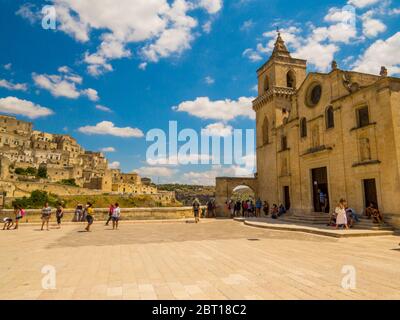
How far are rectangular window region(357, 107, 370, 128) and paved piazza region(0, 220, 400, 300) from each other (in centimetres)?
873

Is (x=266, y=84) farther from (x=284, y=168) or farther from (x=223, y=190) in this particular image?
(x=223, y=190)

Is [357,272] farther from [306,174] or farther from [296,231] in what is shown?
[306,174]

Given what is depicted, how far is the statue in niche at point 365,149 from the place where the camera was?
16992 mm

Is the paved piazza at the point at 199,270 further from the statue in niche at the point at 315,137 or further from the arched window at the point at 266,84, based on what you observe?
the arched window at the point at 266,84

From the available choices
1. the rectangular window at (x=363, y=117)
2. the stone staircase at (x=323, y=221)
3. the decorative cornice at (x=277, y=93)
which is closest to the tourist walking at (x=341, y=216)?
the stone staircase at (x=323, y=221)

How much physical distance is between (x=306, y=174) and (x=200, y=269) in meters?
18.2

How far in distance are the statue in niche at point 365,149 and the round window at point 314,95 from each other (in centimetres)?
587

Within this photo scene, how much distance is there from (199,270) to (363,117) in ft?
51.9

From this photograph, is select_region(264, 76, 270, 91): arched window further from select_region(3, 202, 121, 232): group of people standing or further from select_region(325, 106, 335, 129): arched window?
select_region(3, 202, 121, 232): group of people standing

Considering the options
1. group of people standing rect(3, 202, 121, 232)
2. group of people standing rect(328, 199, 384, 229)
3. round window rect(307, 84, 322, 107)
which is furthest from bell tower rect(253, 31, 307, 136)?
group of people standing rect(3, 202, 121, 232)

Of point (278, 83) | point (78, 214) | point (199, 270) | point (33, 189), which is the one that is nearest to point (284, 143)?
point (278, 83)

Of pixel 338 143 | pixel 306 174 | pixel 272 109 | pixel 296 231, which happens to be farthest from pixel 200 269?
pixel 272 109

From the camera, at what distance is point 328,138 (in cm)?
2045

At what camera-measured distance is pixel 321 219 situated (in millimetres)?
18938
